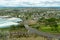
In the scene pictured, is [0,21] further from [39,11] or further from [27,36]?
[39,11]

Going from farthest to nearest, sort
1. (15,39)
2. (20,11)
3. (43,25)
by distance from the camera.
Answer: (20,11)
(43,25)
(15,39)

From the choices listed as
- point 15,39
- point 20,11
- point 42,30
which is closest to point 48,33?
point 42,30

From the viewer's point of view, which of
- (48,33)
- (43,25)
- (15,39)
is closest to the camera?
(15,39)

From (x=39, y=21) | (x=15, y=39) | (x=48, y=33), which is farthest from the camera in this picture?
(x=39, y=21)

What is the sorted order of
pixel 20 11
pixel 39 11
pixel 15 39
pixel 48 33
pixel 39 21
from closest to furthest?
1. pixel 15 39
2. pixel 48 33
3. pixel 39 21
4. pixel 20 11
5. pixel 39 11

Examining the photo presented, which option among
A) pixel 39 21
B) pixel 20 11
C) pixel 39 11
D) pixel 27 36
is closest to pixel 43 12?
pixel 39 11

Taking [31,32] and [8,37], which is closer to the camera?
[8,37]

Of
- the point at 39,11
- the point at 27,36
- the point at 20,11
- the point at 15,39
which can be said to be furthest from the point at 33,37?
the point at 39,11

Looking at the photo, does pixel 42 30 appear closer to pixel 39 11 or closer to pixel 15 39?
pixel 15 39

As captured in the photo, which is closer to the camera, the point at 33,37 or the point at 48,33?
the point at 33,37
